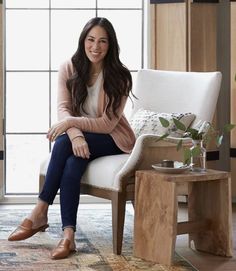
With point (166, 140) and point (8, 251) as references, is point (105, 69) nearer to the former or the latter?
point (166, 140)

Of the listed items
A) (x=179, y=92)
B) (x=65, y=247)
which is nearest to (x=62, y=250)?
(x=65, y=247)

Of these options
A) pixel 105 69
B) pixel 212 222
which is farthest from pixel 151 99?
pixel 212 222

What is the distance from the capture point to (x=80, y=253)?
3482 mm

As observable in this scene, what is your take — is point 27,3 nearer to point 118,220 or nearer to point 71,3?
point 71,3

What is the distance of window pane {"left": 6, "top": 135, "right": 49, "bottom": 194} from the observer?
5316 mm

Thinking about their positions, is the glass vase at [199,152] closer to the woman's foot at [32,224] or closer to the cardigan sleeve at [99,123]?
the cardigan sleeve at [99,123]

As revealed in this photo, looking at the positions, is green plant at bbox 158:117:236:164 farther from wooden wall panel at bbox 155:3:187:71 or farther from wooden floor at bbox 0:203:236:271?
wooden wall panel at bbox 155:3:187:71

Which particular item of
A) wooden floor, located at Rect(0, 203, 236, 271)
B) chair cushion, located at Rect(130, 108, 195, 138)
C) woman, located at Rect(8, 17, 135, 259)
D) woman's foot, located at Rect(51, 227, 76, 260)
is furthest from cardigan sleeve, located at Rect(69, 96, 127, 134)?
wooden floor, located at Rect(0, 203, 236, 271)

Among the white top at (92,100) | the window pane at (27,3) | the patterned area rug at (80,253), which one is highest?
the window pane at (27,3)

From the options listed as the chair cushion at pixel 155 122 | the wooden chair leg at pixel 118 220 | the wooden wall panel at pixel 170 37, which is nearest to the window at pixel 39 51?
the wooden wall panel at pixel 170 37

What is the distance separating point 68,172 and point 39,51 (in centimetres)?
194

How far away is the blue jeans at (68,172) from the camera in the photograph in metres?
3.49

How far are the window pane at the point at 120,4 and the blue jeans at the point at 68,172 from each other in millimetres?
1808

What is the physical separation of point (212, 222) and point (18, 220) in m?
1.37
